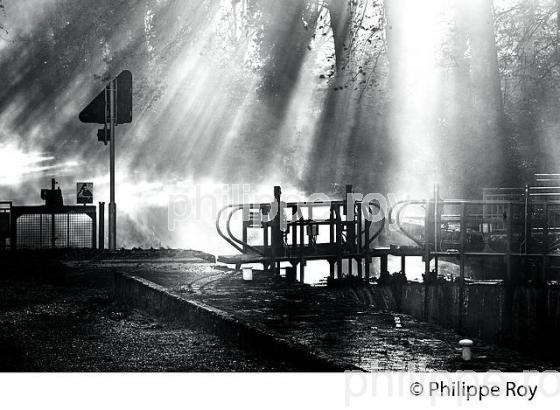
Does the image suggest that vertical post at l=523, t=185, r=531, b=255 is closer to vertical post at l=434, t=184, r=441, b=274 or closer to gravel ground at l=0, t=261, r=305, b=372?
vertical post at l=434, t=184, r=441, b=274

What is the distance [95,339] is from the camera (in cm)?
962

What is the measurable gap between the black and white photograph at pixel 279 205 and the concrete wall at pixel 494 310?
1.6 inches

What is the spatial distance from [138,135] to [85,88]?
11.0 feet

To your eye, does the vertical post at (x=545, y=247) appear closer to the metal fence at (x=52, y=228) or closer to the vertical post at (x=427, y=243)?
the vertical post at (x=427, y=243)

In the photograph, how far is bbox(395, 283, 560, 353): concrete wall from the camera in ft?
55.5

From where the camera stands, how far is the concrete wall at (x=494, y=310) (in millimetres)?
16906

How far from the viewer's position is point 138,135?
156 feet

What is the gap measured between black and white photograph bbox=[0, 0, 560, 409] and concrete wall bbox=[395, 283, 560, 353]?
41 mm

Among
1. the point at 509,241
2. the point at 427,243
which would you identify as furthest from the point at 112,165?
the point at 509,241

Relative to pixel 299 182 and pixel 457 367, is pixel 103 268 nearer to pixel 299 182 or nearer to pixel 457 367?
pixel 457 367

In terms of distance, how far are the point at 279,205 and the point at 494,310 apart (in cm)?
414

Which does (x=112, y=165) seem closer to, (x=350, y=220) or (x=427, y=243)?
(x=350, y=220)

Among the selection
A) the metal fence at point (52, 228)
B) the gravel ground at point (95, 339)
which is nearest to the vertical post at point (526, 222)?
the gravel ground at point (95, 339)
